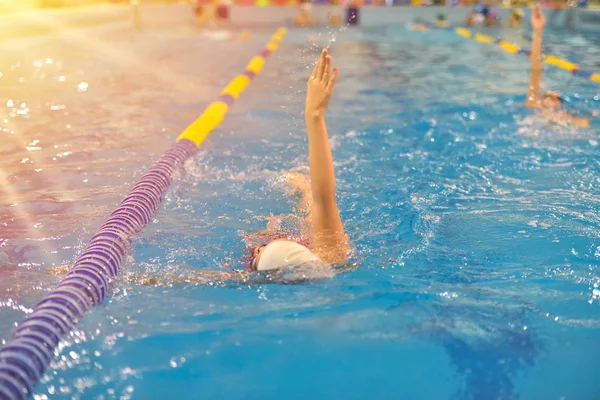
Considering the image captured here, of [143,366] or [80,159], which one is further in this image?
[80,159]

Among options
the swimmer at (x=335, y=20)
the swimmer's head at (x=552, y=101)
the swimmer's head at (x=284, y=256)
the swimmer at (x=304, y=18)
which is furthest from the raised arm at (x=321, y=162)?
the swimmer at (x=304, y=18)

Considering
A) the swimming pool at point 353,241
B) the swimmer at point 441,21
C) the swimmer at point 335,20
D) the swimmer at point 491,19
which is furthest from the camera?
the swimmer at point 335,20

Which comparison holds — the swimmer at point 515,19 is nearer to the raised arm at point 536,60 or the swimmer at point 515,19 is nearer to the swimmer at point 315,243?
the raised arm at point 536,60

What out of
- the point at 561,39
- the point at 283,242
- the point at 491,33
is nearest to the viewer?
the point at 283,242

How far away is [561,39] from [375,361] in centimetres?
1204

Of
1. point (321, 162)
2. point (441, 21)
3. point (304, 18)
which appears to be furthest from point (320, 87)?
point (304, 18)

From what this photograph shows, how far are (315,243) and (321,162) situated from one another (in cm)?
33

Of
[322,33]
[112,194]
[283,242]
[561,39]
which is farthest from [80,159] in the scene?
[322,33]

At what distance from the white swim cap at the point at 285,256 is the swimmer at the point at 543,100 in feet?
11.9

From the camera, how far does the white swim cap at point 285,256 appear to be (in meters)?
2.15

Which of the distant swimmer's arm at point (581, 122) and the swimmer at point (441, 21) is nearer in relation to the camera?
the distant swimmer's arm at point (581, 122)

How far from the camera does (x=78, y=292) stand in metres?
2.14

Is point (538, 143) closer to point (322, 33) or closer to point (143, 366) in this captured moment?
point (143, 366)

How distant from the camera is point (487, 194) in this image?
3.47 metres
